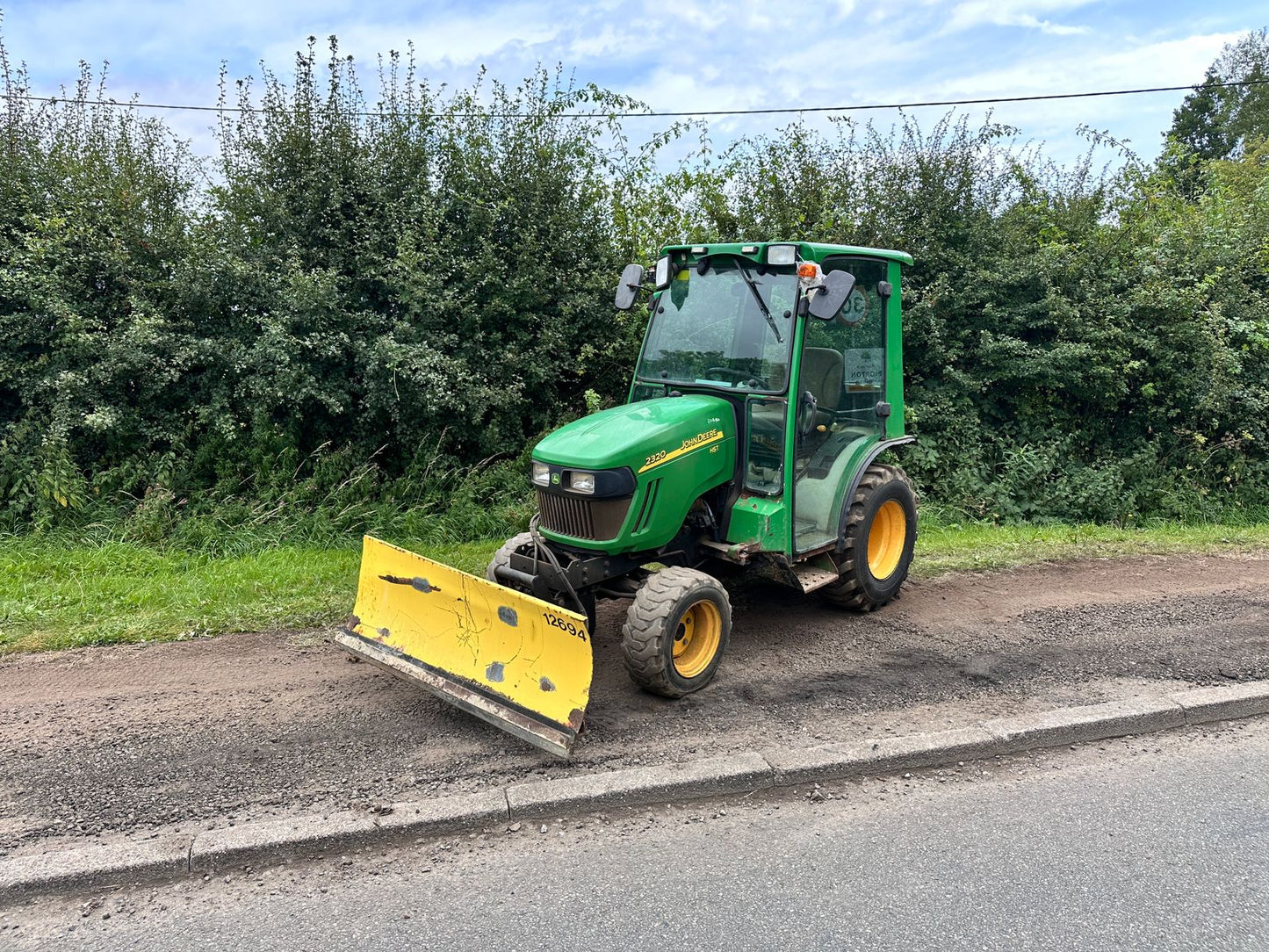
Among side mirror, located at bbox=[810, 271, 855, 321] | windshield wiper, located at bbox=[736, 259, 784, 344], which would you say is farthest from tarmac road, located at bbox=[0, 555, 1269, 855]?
side mirror, located at bbox=[810, 271, 855, 321]

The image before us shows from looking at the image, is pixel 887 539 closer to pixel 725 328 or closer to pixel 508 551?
pixel 725 328

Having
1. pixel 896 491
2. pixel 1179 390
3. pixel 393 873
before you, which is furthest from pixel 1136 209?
pixel 393 873

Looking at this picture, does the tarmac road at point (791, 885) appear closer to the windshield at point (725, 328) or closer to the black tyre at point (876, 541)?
the black tyre at point (876, 541)

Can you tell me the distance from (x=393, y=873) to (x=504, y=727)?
0.84 m

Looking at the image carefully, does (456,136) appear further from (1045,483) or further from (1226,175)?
(1226,175)

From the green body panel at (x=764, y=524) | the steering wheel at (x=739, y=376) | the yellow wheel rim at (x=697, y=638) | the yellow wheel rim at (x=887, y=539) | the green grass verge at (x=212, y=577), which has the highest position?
the steering wheel at (x=739, y=376)

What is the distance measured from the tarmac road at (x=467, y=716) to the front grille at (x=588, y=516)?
835mm

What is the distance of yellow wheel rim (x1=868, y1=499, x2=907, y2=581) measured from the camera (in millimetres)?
5910

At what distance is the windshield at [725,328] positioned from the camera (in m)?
4.94

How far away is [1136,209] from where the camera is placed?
1084 centimetres

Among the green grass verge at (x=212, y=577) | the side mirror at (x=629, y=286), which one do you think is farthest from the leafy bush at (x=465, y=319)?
the side mirror at (x=629, y=286)

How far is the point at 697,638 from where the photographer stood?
15.1ft

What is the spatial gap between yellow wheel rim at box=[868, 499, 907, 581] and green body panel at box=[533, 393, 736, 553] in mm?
1501

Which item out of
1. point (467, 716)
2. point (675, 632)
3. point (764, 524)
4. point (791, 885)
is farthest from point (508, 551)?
point (791, 885)
